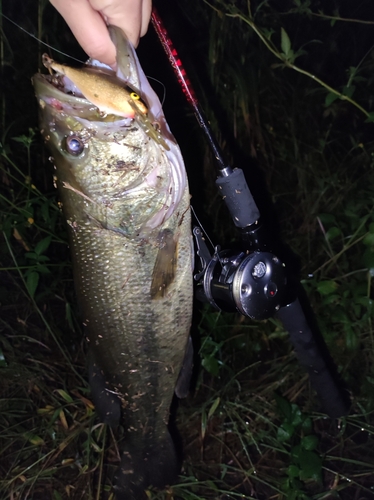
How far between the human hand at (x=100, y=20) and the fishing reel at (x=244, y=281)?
2.35ft

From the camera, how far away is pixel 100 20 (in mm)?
1151

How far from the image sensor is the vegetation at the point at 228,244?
244 centimetres

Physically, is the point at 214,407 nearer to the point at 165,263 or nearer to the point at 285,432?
the point at 285,432

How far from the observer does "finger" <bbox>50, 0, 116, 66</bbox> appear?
112 cm

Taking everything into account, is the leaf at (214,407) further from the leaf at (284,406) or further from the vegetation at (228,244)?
the leaf at (284,406)

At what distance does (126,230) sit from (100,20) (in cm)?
64

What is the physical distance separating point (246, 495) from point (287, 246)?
1.49 m

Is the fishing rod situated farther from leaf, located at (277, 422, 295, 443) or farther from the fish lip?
leaf, located at (277, 422, 295, 443)

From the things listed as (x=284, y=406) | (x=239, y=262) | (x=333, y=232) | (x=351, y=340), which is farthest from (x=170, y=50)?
(x=284, y=406)

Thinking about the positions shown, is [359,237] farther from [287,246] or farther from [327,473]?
[327,473]

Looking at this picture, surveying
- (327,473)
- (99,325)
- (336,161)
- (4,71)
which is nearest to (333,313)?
(327,473)

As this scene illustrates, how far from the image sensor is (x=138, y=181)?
1417 mm

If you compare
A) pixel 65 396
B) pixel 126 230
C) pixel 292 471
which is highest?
pixel 126 230

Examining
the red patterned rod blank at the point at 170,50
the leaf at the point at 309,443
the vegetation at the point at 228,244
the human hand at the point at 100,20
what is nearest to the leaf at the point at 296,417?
the vegetation at the point at 228,244
